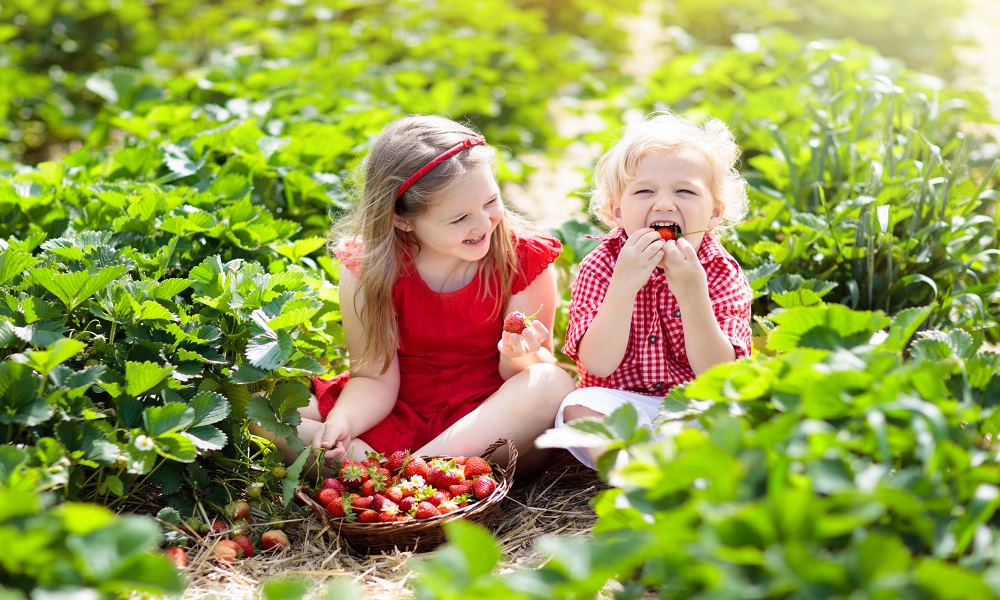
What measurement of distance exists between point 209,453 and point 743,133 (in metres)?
2.73

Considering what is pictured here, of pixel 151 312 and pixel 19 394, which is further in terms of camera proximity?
pixel 151 312

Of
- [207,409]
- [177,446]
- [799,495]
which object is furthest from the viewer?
[207,409]

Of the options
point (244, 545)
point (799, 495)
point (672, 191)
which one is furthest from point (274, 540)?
point (799, 495)

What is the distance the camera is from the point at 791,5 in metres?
7.51

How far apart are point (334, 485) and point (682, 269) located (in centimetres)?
96

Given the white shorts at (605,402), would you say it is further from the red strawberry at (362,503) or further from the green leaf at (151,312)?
the green leaf at (151,312)

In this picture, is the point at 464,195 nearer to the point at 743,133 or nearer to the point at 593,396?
the point at 593,396

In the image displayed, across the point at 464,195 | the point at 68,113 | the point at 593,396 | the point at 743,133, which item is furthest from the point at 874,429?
the point at 68,113

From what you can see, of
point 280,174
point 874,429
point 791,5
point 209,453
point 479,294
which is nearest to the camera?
point 874,429

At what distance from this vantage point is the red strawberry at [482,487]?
215 cm

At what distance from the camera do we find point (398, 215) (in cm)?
251

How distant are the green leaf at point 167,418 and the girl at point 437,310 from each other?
1.53 feet

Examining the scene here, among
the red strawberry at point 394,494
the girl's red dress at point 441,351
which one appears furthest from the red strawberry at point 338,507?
the girl's red dress at point 441,351

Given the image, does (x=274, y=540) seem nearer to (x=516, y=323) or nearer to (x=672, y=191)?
(x=516, y=323)
